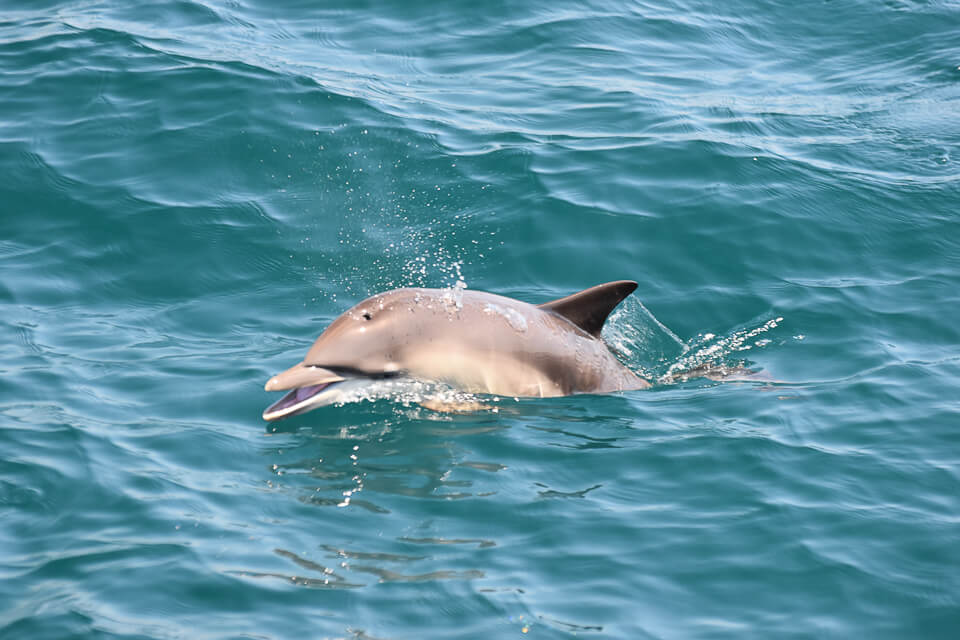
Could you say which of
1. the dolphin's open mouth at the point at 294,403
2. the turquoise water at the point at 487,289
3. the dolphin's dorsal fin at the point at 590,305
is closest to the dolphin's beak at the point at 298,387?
the dolphin's open mouth at the point at 294,403

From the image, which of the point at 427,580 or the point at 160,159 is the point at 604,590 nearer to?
the point at 427,580

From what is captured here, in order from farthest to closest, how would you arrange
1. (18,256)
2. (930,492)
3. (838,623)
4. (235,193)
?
(235,193)
(18,256)
(930,492)
(838,623)

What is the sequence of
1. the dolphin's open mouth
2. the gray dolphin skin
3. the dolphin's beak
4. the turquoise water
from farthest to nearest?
the gray dolphin skin, the dolphin's open mouth, the dolphin's beak, the turquoise water

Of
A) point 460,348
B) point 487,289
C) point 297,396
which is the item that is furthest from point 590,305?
A: point 297,396

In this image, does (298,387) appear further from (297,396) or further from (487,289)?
(487,289)

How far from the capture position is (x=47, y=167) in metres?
11.8

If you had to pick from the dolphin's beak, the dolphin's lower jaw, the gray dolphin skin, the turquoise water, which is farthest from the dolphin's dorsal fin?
the dolphin's beak

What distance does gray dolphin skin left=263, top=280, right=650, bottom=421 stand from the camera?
Result: 759 cm

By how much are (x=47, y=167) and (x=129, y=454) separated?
5.90 meters

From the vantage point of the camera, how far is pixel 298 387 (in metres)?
7.41

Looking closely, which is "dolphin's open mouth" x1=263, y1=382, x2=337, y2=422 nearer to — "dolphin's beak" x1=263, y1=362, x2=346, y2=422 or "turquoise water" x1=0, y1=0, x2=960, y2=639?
"dolphin's beak" x1=263, y1=362, x2=346, y2=422

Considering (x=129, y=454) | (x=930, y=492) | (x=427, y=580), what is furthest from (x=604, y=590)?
(x=129, y=454)

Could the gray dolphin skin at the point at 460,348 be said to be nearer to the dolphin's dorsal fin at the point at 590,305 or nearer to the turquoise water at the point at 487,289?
the dolphin's dorsal fin at the point at 590,305

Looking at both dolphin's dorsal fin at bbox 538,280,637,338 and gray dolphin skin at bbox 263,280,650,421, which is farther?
dolphin's dorsal fin at bbox 538,280,637,338
